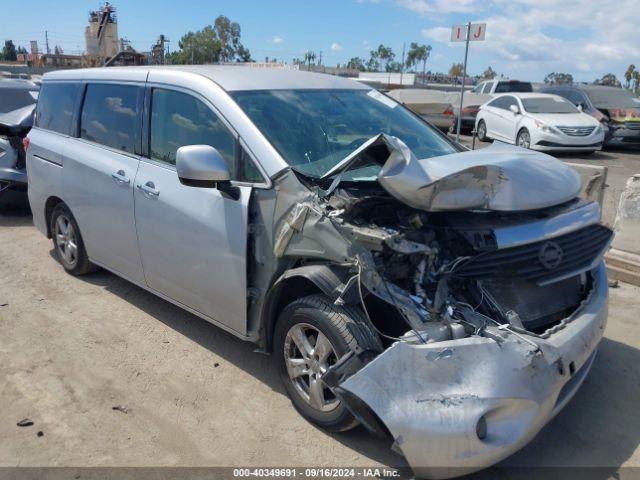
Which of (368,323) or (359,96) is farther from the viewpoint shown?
(359,96)

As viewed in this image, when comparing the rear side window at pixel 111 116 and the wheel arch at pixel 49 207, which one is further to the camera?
the wheel arch at pixel 49 207

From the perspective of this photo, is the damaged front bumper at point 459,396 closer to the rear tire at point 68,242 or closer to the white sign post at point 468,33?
the rear tire at point 68,242

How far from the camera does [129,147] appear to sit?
4500mm

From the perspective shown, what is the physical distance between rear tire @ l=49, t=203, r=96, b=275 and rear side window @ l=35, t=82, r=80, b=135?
77cm

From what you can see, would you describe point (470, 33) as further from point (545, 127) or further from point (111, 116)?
point (111, 116)

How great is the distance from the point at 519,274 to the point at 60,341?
133 inches

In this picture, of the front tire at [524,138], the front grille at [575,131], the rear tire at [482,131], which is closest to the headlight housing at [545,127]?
the front grille at [575,131]

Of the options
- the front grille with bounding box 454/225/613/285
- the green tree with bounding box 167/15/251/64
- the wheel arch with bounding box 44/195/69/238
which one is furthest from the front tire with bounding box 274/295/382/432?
the green tree with bounding box 167/15/251/64

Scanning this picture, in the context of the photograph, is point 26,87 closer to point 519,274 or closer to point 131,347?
point 131,347

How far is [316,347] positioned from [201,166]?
1.22m

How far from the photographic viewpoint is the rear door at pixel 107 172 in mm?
4434

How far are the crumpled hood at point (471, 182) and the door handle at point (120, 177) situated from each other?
7.32ft

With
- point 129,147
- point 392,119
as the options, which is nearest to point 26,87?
point 129,147

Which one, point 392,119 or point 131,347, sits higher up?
point 392,119
